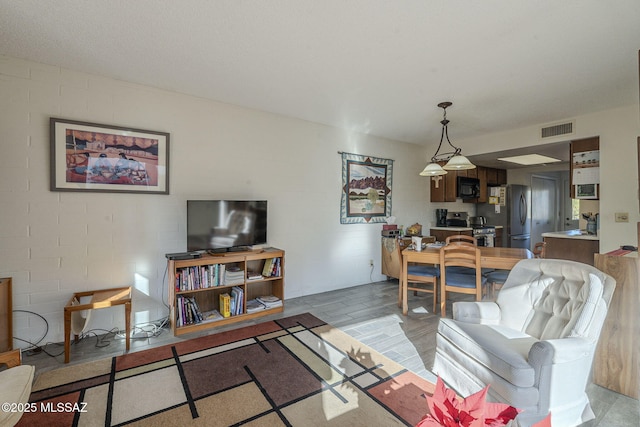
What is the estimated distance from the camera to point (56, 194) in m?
2.64

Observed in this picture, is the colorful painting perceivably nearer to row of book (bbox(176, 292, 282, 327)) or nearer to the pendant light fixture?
the pendant light fixture

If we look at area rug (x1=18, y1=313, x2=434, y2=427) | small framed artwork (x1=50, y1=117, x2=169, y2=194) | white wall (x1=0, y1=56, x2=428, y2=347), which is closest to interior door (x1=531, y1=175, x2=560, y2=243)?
white wall (x1=0, y1=56, x2=428, y2=347)

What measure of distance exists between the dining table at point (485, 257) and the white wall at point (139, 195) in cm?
127

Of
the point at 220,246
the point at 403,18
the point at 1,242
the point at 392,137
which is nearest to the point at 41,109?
the point at 1,242

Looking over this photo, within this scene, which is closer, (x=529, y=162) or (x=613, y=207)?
(x=613, y=207)

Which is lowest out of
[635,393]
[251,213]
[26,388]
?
[635,393]

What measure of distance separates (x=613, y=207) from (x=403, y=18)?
3.62 m

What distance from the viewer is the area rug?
1.77 metres

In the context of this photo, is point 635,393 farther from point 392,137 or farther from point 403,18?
point 392,137

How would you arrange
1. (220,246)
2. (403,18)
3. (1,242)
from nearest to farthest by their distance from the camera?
(403,18)
(1,242)
(220,246)

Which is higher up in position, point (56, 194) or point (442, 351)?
point (56, 194)

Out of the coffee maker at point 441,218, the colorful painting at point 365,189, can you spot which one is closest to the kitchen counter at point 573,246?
the coffee maker at point 441,218

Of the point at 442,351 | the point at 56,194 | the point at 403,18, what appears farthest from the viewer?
the point at 56,194

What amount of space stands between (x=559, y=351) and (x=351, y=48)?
7.93ft
